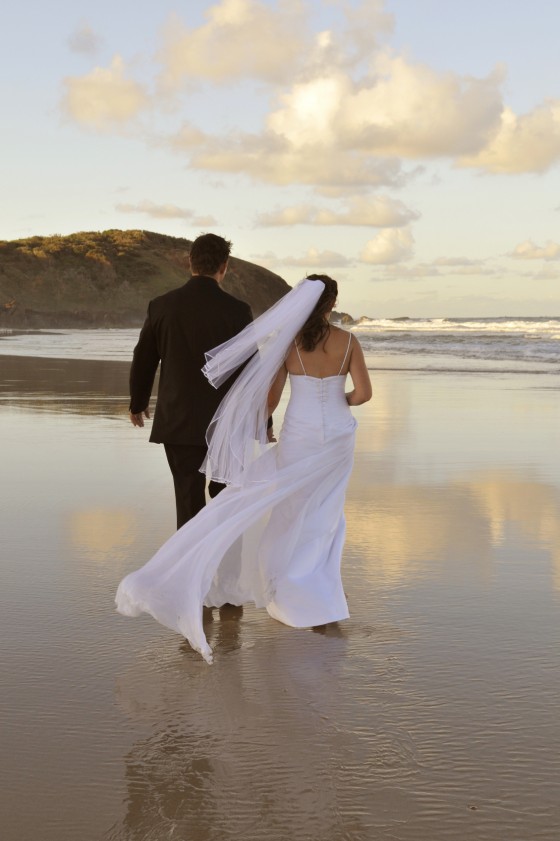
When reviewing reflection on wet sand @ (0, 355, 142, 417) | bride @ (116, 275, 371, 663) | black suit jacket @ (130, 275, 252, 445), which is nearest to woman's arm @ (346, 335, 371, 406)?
bride @ (116, 275, 371, 663)

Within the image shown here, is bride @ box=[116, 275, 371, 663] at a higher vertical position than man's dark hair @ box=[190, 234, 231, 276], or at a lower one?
lower

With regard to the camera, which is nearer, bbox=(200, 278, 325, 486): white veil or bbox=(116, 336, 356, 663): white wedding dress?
bbox=(116, 336, 356, 663): white wedding dress

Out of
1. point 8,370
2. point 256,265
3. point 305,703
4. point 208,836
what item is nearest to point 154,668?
point 305,703

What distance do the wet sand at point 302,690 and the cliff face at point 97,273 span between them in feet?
411

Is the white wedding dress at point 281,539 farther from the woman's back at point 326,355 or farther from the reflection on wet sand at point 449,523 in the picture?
the reflection on wet sand at point 449,523

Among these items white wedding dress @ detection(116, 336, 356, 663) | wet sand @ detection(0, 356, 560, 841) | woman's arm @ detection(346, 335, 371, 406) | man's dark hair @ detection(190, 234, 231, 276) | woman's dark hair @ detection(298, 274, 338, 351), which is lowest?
wet sand @ detection(0, 356, 560, 841)

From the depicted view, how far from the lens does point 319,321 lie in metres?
5.17

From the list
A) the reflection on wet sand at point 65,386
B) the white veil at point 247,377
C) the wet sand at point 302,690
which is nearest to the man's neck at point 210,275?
the white veil at point 247,377

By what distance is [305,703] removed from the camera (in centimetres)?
382

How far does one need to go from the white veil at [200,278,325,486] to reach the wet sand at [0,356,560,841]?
0.76 meters

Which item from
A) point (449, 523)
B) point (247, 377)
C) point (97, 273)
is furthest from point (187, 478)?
point (97, 273)

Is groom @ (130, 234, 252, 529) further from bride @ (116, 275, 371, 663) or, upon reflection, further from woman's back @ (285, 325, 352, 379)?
woman's back @ (285, 325, 352, 379)

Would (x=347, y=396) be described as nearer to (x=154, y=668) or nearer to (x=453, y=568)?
(x=453, y=568)

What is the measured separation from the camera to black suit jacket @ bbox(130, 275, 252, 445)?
17.0 ft
